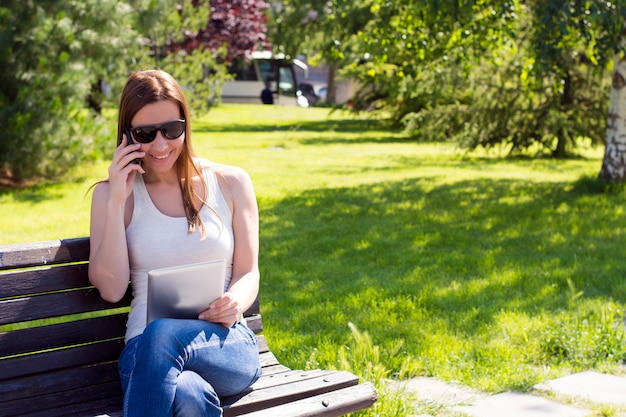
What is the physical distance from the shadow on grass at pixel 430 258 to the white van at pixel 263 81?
99.2ft

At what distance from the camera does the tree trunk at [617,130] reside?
35.0ft

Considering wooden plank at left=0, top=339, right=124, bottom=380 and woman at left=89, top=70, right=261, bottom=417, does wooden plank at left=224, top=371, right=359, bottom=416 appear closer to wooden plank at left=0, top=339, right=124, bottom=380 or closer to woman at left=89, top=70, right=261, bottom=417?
woman at left=89, top=70, right=261, bottom=417

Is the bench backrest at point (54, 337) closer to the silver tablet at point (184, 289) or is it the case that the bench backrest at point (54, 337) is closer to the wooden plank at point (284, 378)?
the silver tablet at point (184, 289)

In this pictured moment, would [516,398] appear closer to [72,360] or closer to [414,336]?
[414,336]

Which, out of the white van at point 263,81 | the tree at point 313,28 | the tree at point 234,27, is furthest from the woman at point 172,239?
the white van at point 263,81

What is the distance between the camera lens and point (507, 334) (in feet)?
17.0

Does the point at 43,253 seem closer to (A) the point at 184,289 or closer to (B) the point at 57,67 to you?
(A) the point at 184,289

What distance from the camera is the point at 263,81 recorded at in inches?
1647

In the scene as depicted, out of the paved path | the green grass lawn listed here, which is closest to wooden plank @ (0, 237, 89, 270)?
the green grass lawn

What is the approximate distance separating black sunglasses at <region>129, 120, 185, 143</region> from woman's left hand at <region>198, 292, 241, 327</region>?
23.8 inches

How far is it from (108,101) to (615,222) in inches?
308

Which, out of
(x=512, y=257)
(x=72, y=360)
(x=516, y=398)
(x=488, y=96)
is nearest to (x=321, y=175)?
(x=488, y=96)

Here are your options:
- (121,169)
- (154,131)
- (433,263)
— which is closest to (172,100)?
(154,131)

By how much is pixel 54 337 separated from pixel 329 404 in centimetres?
98
